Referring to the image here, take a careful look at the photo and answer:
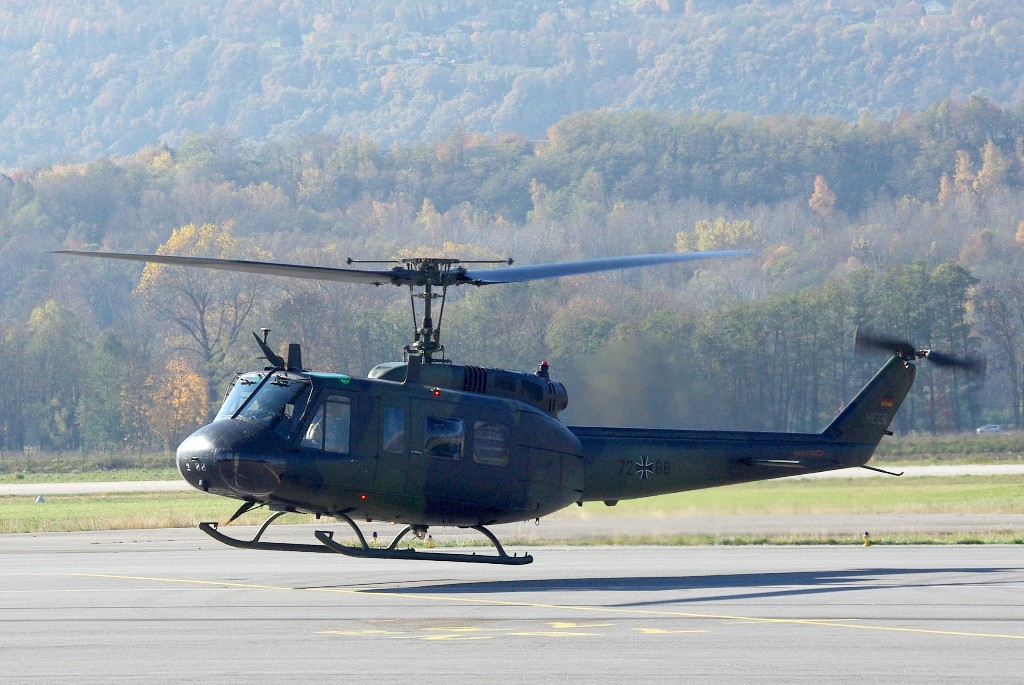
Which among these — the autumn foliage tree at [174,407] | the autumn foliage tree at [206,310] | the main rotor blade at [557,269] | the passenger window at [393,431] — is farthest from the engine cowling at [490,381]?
the autumn foliage tree at [206,310]

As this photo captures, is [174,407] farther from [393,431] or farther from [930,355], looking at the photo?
[393,431]

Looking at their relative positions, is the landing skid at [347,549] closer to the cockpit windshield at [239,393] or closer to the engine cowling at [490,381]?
the cockpit windshield at [239,393]

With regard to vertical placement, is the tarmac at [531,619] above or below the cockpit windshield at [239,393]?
below

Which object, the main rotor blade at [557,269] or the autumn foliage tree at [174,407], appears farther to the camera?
the autumn foliage tree at [174,407]

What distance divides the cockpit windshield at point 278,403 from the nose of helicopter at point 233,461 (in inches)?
6.4

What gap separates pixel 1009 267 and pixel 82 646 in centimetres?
10362

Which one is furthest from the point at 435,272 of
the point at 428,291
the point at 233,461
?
the point at 233,461

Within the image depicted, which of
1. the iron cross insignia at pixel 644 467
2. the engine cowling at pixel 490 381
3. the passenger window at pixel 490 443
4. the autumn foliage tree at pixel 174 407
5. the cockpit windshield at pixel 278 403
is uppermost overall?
the engine cowling at pixel 490 381

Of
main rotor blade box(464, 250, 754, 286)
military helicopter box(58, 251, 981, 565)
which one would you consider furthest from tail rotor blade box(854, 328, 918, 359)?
main rotor blade box(464, 250, 754, 286)

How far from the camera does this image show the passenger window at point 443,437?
20.0m

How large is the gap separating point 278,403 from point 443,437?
2.28 metres

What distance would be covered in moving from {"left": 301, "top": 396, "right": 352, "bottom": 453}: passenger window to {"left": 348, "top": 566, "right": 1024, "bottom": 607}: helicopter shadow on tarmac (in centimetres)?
209

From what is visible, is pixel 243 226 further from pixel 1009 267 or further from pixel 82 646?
pixel 82 646

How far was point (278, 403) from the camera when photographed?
19.1m
